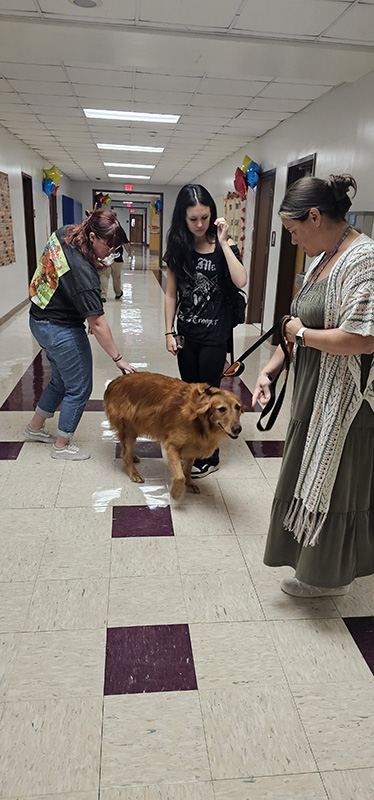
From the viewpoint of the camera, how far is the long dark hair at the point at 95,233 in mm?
2857

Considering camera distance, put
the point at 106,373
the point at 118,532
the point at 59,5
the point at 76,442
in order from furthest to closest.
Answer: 1. the point at 106,373
2. the point at 76,442
3. the point at 59,5
4. the point at 118,532

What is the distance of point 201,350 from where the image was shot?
2.91 m

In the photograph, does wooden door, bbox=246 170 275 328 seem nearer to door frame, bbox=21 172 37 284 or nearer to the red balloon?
the red balloon

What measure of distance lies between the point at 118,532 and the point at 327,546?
3.45 ft

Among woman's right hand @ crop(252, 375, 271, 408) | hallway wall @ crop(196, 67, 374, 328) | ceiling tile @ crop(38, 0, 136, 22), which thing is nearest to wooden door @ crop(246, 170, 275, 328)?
hallway wall @ crop(196, 67, 374, 328)

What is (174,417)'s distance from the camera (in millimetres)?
2682

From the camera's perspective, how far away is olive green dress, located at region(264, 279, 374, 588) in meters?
1.77

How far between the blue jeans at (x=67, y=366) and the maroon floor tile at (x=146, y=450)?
0.36m

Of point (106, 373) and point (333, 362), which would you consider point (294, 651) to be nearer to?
point (333, 362)

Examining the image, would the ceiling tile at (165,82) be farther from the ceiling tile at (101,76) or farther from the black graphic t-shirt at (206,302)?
the black graphic t-shirt at (206,302)

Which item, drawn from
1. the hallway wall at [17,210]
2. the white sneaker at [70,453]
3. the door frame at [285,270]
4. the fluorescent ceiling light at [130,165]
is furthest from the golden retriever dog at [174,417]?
the fluorescent ceiling light at [130,165]

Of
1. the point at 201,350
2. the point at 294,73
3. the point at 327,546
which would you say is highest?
the point at 294,73

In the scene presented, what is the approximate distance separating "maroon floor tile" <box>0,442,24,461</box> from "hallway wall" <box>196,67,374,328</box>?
10.6 ft

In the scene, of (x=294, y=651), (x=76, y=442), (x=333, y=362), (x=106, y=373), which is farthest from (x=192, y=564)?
(x=106, y=373)
